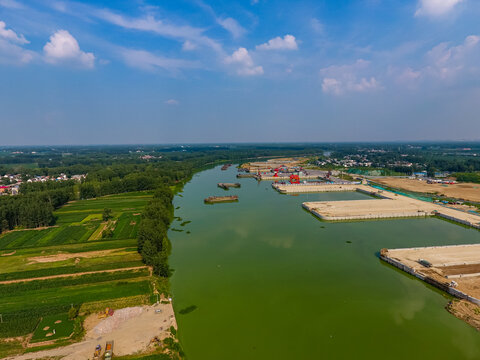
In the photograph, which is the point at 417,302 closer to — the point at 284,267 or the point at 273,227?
the point at 284,267

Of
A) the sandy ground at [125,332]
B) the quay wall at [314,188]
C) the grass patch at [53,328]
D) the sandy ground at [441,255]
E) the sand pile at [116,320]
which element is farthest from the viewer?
the quay wall at [314,188]

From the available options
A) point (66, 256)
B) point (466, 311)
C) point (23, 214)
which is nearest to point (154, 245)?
point (66, 256)

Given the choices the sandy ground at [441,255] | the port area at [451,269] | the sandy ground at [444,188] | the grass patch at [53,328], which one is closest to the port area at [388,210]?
the sandy ground at [444,188]

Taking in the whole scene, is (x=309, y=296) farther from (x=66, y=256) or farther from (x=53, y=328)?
(x=66, y=256)

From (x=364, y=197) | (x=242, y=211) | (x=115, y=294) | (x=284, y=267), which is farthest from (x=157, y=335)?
(x=364, y=197)

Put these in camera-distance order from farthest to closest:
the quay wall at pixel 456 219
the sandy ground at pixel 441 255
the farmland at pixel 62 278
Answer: the quay wall at pixel 456 219 < the sandy ground at pixel 441 255 < the farmland at pixel 62 278

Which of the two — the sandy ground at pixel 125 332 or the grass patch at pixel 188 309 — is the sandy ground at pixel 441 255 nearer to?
the grass patch at pixel 188 309

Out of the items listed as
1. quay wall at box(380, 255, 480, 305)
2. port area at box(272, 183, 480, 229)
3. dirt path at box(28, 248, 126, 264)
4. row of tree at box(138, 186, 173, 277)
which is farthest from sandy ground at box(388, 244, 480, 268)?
dirt path at box(28, 248, 126, 264)

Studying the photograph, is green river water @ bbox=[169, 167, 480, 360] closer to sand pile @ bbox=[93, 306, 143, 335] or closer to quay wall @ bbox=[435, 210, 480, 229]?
quay wall @ bbox=[435, 210, 480, 229]
